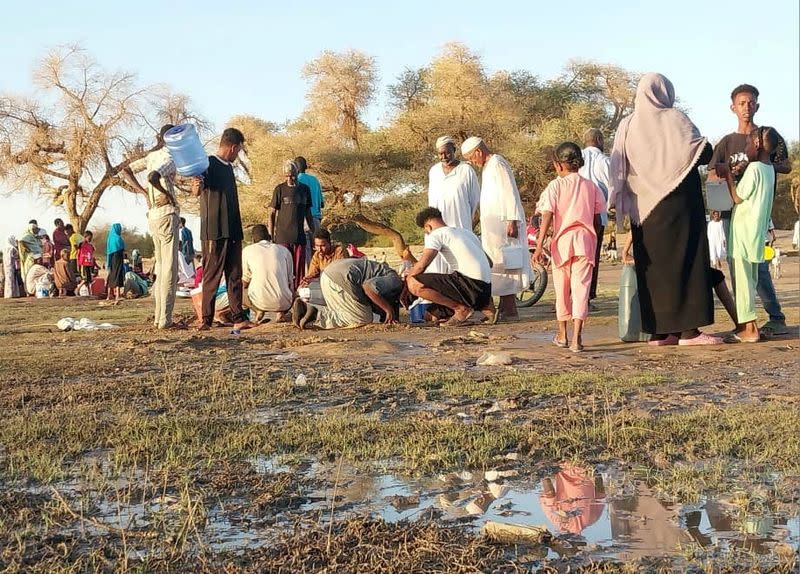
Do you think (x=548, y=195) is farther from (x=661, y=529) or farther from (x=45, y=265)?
(x=45, y=265)

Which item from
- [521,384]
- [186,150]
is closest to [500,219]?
[186,150]

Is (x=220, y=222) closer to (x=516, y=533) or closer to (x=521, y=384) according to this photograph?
(x=521, y=384)

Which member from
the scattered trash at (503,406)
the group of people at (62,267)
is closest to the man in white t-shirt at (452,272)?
the scattered trash at (503,406)

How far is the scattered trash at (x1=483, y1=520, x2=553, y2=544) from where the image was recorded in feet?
9.05

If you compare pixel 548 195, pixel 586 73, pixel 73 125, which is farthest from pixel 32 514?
pixel 586 73

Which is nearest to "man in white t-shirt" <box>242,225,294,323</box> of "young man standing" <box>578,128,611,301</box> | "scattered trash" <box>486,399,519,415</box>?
"young man standing" <box>578,128,611,301</box>

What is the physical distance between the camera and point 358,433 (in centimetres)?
427

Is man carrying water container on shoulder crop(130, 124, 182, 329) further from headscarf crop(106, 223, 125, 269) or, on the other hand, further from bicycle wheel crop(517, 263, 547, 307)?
headscarf crop(106, 223, 125, 269)

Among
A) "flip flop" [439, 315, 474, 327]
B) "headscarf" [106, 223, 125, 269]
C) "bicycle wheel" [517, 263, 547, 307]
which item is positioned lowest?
"flip flop" [439, 315, 474, 327]

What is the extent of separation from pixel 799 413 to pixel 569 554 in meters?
2.27

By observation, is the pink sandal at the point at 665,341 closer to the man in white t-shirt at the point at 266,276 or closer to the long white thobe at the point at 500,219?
the long white thobe at the point at 500,219

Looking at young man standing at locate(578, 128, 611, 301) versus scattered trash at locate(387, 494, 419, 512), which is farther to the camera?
young man standing at locate(578, 128, 611, 301)

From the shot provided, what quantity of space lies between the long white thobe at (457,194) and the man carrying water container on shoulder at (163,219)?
2543 millimetres

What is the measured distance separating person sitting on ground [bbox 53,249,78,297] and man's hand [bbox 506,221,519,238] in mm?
12775
